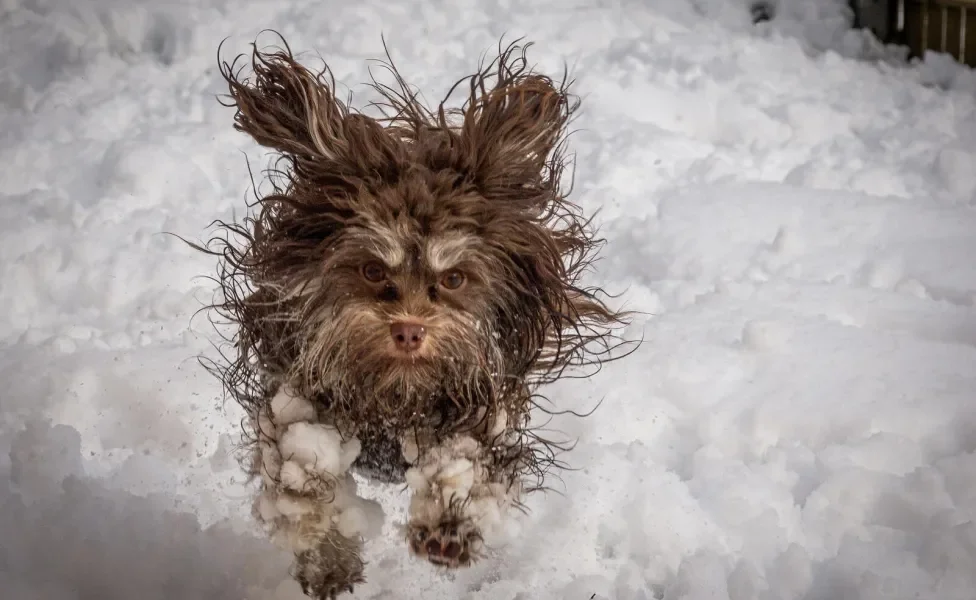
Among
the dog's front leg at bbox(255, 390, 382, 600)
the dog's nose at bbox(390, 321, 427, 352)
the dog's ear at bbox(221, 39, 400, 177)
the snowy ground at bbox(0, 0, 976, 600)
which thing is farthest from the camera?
the snowy ground at bbox(0, 0, 976, 600)

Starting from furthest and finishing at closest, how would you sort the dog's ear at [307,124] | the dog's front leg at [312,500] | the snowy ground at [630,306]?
the snowy ground at [630,306] < the dog's front leg at [312,500] < the dog's ear at [307,124]

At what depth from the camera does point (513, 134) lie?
2.48m

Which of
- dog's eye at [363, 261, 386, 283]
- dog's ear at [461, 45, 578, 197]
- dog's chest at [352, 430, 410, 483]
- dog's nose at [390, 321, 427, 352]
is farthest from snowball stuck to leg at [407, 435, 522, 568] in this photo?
dog's ear at [461, 45, 578, 197]

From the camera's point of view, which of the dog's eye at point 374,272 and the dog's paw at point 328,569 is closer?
the dog's eye at point 374,272

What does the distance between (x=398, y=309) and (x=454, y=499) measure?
1.72ft

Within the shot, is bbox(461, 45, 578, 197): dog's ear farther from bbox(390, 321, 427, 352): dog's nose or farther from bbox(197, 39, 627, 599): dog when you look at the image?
bbox(390, 321, 427, 352): dog's nose

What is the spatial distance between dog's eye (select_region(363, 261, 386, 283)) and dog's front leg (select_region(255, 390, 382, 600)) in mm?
435

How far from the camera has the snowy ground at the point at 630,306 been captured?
2.70m

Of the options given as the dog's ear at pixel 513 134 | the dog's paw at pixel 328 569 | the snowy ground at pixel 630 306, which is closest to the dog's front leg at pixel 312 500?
the dog's paw at pixel 328 569

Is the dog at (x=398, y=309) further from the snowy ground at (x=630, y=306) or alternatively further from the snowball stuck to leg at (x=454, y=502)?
the snowy ground at (x=630, y=306)

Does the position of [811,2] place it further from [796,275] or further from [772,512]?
[772,512]

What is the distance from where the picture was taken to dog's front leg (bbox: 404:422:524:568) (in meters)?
2.47

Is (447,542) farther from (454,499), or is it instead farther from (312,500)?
(312,500)

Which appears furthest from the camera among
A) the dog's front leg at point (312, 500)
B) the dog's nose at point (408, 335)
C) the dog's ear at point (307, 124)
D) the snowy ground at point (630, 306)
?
the snowy ground at point (630, 306)
